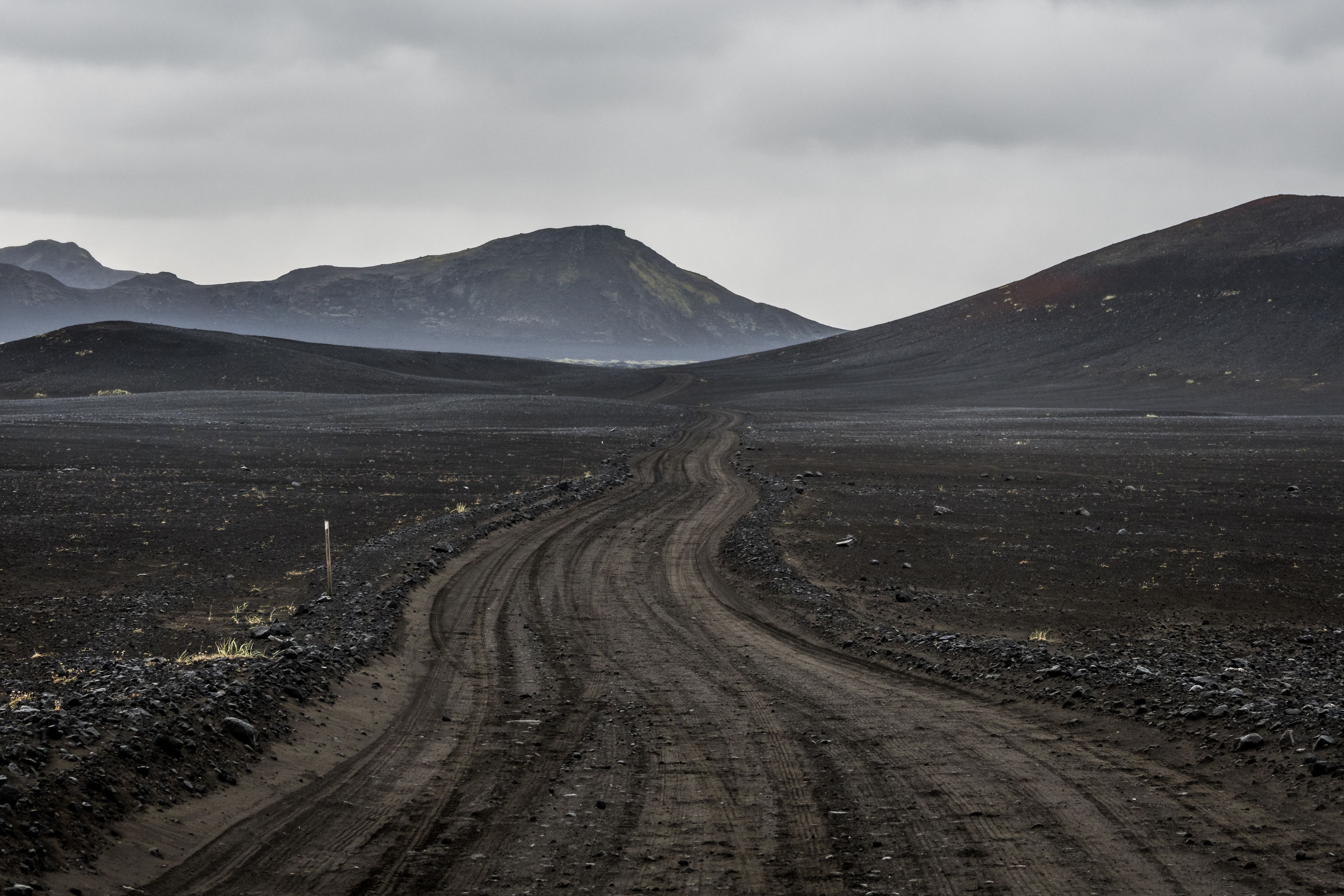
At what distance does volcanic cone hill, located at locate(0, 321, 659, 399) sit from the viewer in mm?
93938

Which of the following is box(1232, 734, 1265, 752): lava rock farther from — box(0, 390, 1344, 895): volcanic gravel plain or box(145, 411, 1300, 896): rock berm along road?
box(145, 411, 1300, 896): rock berm along road

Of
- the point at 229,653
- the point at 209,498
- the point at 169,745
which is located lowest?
the point at 229,653

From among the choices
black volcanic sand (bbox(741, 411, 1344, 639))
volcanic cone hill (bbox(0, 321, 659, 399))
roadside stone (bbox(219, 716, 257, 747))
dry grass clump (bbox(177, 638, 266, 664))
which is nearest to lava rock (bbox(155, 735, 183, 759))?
roadside stone (bbox(219, 716, 257, 747))

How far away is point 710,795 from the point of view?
7852mm

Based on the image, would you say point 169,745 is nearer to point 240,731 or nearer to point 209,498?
point 240,731

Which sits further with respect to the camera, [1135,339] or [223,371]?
[1135,339]

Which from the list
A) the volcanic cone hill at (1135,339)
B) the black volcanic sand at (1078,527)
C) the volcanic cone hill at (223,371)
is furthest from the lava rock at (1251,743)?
the volcanic cone hill at (223,371)

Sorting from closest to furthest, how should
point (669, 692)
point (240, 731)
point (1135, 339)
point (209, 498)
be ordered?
point (240, 731)
point (669, 692)
point (209, 498)
point (1135, 339)

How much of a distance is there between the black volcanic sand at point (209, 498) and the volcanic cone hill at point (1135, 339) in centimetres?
4226

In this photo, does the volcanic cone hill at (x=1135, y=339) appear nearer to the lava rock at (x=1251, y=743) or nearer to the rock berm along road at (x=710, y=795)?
the rock berm along road at (x=710, y=795)

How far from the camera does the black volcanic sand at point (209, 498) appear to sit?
1507cm

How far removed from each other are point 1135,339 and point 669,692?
115 m

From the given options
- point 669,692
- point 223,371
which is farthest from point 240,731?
point 223,371

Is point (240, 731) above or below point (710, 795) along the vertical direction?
above
